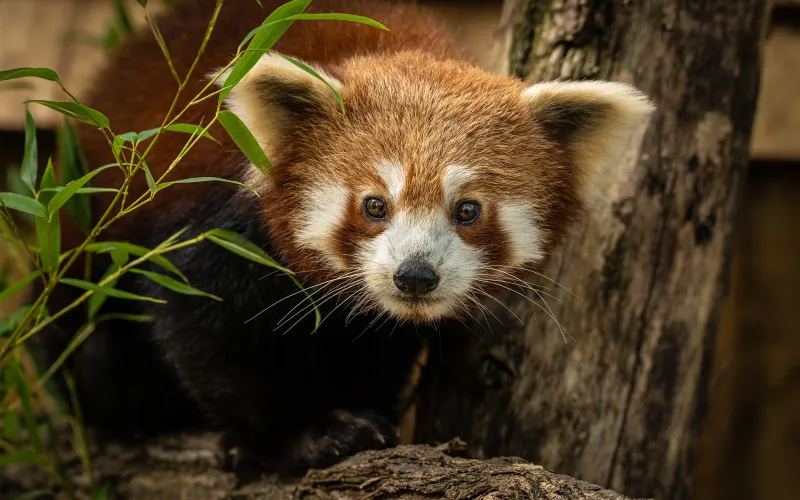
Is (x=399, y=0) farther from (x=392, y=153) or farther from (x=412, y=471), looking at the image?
(x=412, y=471)

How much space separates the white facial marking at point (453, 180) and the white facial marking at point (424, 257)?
58mm

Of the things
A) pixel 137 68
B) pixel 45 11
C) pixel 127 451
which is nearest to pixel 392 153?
pixel 137 68

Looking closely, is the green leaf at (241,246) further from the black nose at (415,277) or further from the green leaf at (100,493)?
the green leaf at (100,493)

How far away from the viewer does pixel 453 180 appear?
238cm

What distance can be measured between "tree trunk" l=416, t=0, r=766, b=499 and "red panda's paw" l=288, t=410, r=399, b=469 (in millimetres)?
284

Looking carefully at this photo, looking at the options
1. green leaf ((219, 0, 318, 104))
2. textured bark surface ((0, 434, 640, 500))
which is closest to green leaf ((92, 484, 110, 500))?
textured bark surface ((0, 434, 640, 500))

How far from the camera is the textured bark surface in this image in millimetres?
2062

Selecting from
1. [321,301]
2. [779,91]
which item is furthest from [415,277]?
[779,91]

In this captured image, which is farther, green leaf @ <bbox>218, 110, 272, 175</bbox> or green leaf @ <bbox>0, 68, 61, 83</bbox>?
green leaf @ <bbox>218, 110, 272, 175</bbox>

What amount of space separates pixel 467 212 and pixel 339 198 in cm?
37

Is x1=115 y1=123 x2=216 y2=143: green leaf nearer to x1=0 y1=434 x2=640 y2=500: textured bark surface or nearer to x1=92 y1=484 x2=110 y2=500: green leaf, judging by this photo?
x1=0 y1=434 x2=640 y2=500: textured bark surface

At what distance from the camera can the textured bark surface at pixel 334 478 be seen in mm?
2062

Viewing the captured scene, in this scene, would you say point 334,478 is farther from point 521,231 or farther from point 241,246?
point 521,231

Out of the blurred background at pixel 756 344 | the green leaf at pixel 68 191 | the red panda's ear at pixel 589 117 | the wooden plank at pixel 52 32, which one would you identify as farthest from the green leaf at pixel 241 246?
the wooden plank at pixel 52 32
